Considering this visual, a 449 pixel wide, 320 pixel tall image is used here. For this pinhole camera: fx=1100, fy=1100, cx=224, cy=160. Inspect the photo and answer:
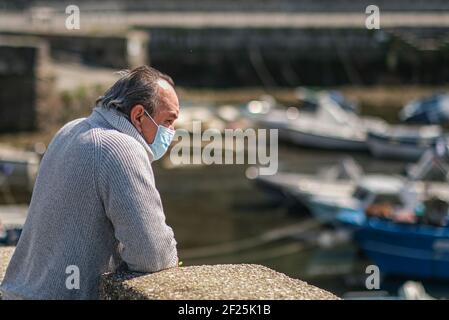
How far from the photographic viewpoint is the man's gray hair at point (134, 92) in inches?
162

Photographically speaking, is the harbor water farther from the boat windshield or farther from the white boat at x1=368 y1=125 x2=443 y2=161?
the white boat at x1=368 y1=125 x2=443 y2=161

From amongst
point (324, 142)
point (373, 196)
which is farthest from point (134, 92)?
point (324, 142)

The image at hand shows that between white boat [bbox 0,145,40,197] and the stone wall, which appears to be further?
the stone wall

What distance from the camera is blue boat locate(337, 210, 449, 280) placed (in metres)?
18.6

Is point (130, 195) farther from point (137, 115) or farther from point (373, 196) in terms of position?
point (373, 196)

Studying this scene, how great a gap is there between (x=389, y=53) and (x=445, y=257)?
2560cm

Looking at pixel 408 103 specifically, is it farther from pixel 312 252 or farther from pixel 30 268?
pixel 30 268

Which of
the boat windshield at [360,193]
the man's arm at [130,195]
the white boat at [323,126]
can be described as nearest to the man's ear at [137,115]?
the man's arm at [130,195]

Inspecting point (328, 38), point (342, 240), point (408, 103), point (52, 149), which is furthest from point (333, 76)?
point (52, 149)

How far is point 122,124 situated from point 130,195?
336 millimetres

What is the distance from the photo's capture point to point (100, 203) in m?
3.94

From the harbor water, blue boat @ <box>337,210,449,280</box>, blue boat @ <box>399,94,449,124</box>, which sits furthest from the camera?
blue boat @ <box>399,94,449,124</box>

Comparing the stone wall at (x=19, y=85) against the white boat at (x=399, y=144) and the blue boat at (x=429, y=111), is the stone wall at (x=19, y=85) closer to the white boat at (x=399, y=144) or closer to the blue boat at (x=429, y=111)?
the white boat at (x=399, y=144)

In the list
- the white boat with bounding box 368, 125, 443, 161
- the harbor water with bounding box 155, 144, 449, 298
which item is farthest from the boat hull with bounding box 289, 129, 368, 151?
the harbor water with bounding box 155, 144, 449, 298
